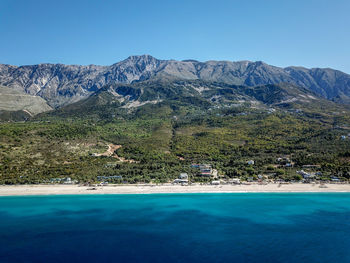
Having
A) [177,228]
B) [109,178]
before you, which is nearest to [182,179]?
[109,178]

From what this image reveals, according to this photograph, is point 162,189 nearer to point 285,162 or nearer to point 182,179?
point 182,179

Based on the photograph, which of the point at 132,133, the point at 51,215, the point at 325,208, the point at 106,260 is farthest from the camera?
the point at 132,133

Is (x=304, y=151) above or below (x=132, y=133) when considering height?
below

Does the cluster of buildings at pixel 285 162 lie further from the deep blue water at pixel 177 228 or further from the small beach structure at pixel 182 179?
the small beach structure at pixel 182 179

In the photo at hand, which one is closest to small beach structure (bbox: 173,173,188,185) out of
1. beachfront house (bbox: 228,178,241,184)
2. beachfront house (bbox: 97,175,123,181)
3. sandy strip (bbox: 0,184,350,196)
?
sandy strip (bbox: 0,184,350,196)

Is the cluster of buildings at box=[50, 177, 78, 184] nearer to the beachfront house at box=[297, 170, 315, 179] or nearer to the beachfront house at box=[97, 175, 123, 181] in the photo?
the beachfront house at box=[97, 175, 123, 181]

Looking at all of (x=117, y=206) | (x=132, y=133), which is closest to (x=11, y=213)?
(x=117, y=206)

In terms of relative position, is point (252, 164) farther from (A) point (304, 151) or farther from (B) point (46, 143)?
(B) point (46, 143)
